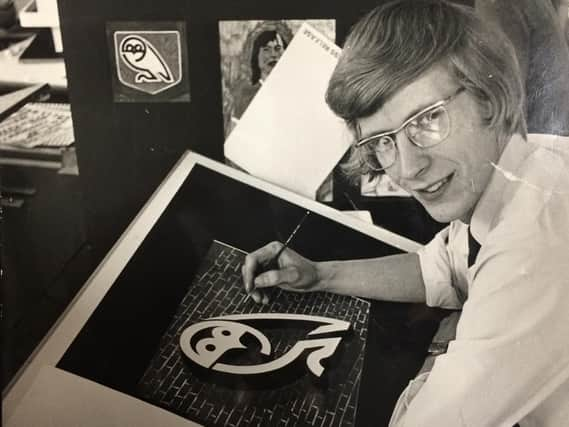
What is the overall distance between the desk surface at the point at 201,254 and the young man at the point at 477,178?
27 millimetres

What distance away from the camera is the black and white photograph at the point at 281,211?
435mm

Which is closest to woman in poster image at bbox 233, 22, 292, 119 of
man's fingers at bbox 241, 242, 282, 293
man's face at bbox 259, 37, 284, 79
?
man's face at bbox 259, 37, 284, 79

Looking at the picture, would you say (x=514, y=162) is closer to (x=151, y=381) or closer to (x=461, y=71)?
(x=461, y=71)

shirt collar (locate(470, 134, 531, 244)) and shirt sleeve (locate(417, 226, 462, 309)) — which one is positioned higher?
shirt collar (locate(470, 134, 531, 244))

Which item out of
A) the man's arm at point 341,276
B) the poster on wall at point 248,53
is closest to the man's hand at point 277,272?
the man's arm at point 341,276

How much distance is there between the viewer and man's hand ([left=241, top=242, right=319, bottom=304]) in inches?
18.6

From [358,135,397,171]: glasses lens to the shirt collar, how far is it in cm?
7

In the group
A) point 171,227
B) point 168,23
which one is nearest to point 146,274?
point 171,227

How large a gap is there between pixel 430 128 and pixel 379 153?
42 mm

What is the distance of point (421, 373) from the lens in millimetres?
462

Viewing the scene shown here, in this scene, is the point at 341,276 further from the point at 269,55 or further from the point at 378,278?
the point at 269,55

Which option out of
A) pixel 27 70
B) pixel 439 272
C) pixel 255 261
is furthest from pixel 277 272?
pixel 27 70

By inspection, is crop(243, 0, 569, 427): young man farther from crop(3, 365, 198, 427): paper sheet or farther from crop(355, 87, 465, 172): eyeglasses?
crop(3, 365, 198, 427): paper sheet

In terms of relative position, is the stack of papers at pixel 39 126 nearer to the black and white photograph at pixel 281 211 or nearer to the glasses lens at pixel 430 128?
the black and white photograph at pixel 281 211
